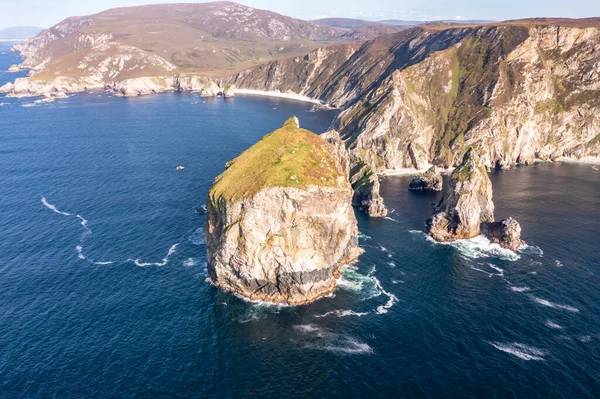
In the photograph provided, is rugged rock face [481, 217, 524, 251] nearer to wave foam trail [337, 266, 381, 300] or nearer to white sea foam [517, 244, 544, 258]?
white sea foam [517, 244, 544, 258]

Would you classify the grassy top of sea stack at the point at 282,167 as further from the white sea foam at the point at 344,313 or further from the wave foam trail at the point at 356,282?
the white sea foam at the point at 344,313

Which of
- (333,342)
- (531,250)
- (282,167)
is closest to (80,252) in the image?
(282,167)

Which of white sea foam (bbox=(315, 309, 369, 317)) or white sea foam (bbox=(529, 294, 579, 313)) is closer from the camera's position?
white sea foam (bbox=(315, 309, 369, 317))

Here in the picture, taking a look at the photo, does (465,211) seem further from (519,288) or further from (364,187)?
(364,187)

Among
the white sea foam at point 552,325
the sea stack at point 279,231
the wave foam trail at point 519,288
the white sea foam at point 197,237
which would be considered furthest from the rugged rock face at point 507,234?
the white sea foam at point 197,237

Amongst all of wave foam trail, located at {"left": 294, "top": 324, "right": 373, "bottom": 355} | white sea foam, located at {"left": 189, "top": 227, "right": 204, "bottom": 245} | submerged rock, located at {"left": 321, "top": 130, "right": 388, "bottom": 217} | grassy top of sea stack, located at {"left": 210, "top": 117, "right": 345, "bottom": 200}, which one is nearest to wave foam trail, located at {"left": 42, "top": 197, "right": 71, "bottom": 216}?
white sea foam, located at {"left": 189, "top": 227, "right": 204, "bottom": 245}

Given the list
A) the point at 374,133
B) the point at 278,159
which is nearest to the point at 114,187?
the point at 278,159
